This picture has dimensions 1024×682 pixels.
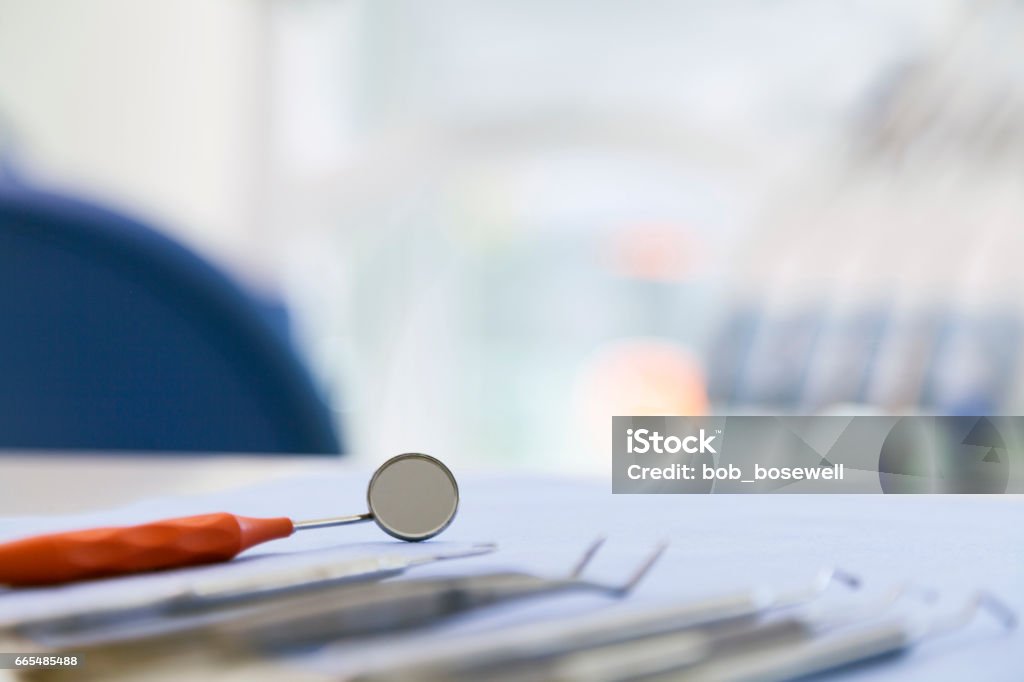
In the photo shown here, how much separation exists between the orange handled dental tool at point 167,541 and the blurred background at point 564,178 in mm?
2485

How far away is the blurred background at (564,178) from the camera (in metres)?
2.84

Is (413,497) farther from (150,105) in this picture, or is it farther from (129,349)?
(150,105)

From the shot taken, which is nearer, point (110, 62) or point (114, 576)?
point (114, 576)

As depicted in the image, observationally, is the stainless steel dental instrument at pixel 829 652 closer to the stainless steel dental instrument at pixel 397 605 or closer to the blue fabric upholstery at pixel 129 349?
the stainless steel dental instrument at pixel 397 605

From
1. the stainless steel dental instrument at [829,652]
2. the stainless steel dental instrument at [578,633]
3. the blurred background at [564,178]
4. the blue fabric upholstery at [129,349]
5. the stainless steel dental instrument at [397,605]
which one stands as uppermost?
the blurred background at [564,178]

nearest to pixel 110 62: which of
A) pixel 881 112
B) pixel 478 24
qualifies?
pixel 478 24

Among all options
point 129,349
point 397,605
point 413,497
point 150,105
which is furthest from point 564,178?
point 397,605

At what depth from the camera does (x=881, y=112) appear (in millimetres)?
3094

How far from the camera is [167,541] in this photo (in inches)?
11.7

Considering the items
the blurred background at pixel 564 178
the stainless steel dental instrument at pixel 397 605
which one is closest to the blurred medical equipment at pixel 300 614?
the stainless steel dental instrument at pixel 397 605

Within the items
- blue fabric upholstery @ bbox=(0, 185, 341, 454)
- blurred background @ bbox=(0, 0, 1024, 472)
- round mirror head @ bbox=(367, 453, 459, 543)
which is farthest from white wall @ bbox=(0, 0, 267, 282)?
round mirror head @ bbox=(367, 453, 459, 543)

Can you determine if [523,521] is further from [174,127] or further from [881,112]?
[881,112]

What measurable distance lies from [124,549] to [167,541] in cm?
1

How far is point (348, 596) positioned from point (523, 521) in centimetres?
17
